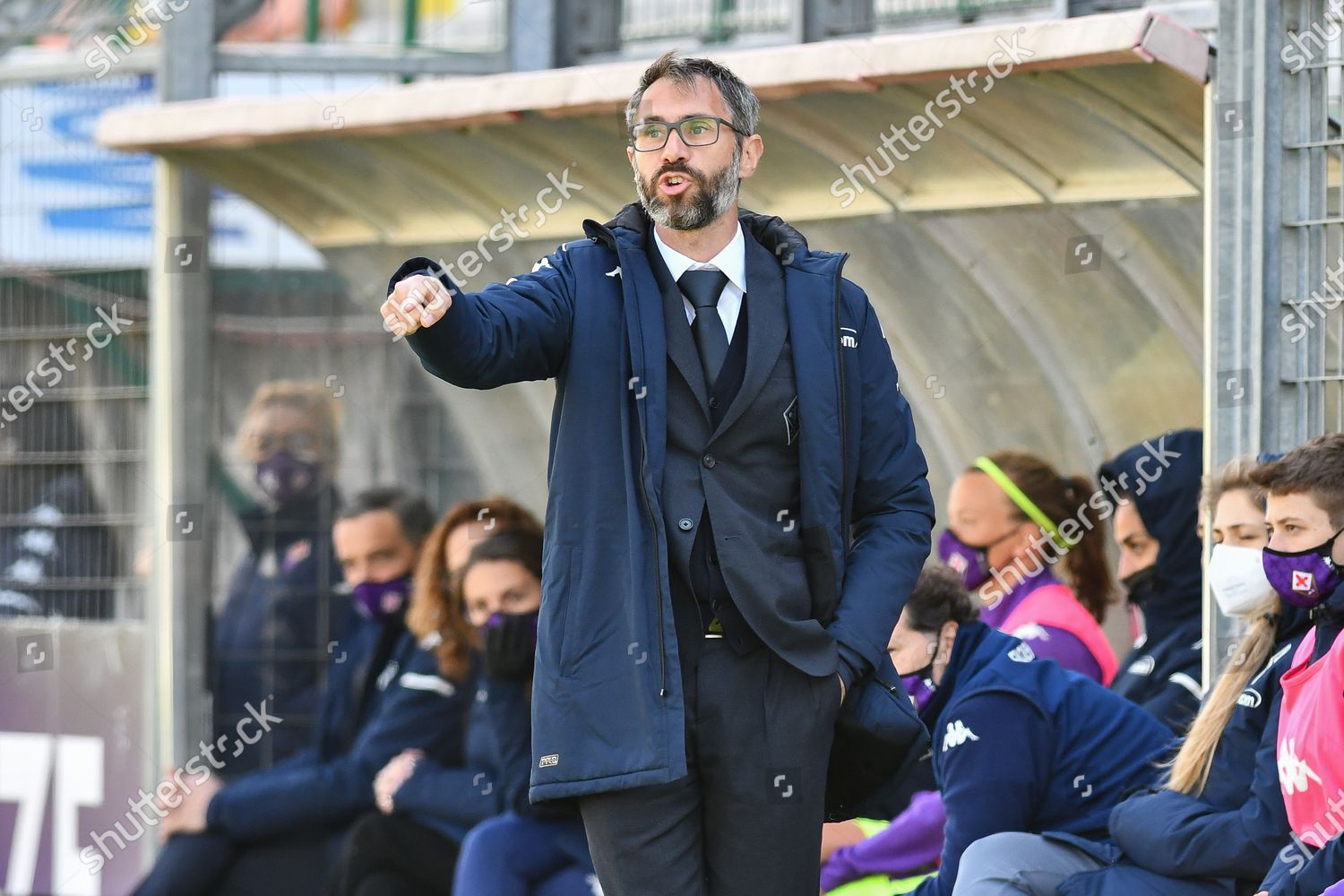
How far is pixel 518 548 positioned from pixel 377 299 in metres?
1.61

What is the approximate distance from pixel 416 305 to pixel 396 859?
3781 millimetres

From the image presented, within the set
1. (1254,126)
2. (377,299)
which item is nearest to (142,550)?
(377,299)

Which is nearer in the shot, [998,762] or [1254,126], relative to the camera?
[998,762]

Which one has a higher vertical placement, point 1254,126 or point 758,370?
point 1254,126

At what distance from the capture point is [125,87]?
8.03m

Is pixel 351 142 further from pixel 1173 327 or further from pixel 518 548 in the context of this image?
pixel 1173 327

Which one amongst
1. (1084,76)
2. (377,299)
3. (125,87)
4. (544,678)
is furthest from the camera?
(125,87)

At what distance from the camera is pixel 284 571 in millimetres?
7438

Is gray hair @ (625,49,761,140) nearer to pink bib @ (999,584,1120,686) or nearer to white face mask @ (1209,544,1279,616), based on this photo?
white face mask @ (1209,544,1279,616)

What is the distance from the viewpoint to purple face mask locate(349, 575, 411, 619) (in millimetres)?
6957

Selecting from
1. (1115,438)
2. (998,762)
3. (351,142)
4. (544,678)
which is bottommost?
(998,762)

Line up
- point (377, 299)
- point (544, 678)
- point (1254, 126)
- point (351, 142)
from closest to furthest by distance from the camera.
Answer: point (544, 678) < point (1254, 126) < point (351, 142) < point (377, 299)

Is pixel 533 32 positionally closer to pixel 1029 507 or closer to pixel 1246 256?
pixel 1029 507
